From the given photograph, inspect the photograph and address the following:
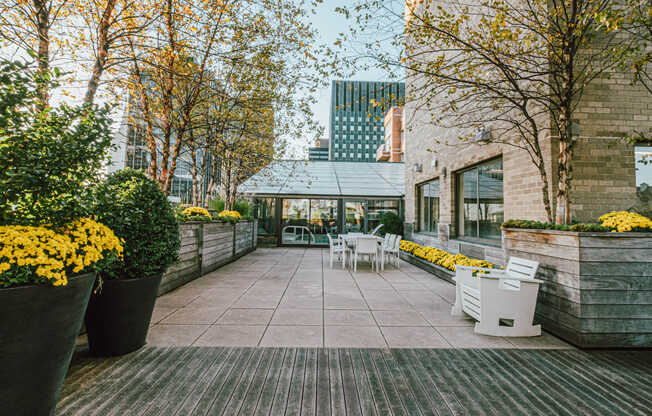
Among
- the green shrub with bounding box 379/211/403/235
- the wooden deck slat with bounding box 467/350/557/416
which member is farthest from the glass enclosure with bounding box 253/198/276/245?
the wooden deck slat with bounding box 467/350/557/416

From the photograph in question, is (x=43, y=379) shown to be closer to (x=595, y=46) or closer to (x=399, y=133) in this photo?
(x=595, y=46)

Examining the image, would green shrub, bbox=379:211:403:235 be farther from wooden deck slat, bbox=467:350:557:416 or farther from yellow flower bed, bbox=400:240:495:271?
wooden deck slat, bbox=467:350:557:416

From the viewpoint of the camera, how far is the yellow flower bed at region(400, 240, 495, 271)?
4518 millimetres

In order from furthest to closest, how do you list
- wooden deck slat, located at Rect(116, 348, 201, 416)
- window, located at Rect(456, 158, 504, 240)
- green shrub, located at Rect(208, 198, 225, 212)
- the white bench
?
green shrub, located at Rect(208, 198, 225, 212), window, located at Rect(456, 158, 504, 240), the white bench, wooden deck slat, located at Rect(116, 348, 201, 416)

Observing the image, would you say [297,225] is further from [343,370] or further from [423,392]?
[423,392]

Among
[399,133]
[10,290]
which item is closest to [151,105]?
[10,290]

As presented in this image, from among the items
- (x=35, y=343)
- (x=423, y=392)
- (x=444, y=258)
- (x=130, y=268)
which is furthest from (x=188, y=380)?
(x=444, y=258)

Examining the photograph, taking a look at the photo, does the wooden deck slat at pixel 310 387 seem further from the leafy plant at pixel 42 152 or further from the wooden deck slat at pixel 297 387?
the leafy plant at pixel 42 152

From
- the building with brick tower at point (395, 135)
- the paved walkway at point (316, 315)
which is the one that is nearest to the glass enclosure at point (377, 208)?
the paved walkway at point (316, 315)

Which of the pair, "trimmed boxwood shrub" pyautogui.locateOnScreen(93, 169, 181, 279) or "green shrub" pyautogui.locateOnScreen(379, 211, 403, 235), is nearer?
"trimmed boxwood shrub" pyautogui.locateOnScreen(93, 169, 181, 279)

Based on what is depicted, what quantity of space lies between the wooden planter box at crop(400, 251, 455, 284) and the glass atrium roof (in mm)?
4260

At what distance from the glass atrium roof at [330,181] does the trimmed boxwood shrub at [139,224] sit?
751 cm

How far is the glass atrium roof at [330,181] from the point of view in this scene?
38.2ft

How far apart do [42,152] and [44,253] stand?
20.6 inches
